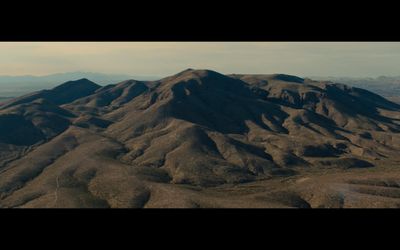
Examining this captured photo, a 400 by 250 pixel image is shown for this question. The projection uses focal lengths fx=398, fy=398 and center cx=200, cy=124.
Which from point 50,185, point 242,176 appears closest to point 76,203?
point 50,185
